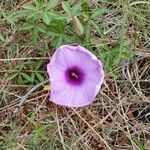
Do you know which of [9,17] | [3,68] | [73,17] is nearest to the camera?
[73,17]

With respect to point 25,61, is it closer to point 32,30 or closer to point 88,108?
point 32,30

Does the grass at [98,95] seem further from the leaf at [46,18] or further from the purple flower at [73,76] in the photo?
the purple flower at [73,76]

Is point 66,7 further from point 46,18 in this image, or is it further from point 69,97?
point 69,97

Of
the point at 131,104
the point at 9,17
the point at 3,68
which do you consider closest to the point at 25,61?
the point at 3,68

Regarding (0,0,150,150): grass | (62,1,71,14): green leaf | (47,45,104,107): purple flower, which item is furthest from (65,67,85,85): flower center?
(62,1,71,14): green leaf

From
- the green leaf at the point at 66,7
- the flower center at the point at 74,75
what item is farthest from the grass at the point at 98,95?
the flower center at the point at 74,75

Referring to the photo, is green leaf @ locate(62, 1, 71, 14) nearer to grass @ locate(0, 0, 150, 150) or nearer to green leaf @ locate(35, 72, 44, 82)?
grass @ locate(0, 0, 150, 150)

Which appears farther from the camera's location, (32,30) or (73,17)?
(32,30)
